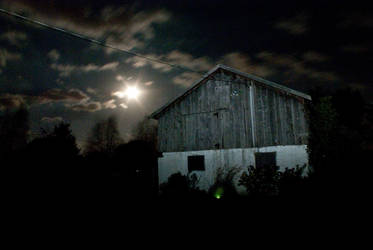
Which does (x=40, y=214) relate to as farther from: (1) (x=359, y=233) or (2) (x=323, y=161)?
(2) (x=323, y=161)

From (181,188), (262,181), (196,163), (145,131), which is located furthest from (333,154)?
(145,131)

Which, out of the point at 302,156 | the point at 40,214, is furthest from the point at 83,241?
the point at 302,156

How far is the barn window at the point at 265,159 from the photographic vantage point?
13.0 metres

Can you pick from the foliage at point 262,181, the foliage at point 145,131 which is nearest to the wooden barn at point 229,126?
the foliage at point 262,181

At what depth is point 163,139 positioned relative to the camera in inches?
639

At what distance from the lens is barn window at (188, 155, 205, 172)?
48.5 feet

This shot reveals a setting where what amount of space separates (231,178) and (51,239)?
376 inches

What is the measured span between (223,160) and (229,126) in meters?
2.20

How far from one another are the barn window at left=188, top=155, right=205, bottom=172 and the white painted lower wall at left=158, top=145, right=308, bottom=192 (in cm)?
21

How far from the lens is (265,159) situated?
520 inches

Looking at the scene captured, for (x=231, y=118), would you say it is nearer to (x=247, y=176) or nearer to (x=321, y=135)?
(x=247, y=176)

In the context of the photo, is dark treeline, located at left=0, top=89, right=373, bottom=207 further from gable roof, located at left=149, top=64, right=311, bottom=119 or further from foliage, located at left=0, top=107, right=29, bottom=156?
foliage, located at left=0, top=107, right=29, bottom=156

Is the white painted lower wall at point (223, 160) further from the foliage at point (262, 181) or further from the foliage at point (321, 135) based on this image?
the foliage at point (262, 181)

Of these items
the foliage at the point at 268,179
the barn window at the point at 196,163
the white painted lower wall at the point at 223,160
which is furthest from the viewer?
the barn window at the point at 196,163
